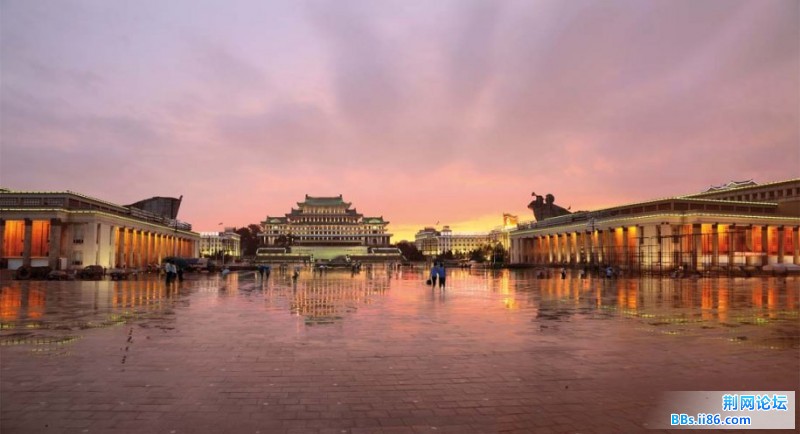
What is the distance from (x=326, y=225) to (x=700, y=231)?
110549 millimetres

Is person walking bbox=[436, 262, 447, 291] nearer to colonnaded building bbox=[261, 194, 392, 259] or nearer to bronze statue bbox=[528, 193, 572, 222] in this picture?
bronze statue bbox=[528, 193, 572, 222]

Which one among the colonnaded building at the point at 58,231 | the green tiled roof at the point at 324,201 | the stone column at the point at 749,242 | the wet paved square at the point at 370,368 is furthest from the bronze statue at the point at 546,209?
the wet paved square at the point at 370,368

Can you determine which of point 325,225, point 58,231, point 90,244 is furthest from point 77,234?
point 325,225

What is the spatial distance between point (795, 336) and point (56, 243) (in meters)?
77.6

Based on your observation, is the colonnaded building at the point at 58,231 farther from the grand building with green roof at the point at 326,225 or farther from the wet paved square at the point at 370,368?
the grand building with green roof at the point at 326,225

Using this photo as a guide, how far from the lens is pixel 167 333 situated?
13.0m

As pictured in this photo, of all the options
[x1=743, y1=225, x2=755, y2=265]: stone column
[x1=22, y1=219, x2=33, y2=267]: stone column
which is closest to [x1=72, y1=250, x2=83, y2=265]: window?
[x1=22, y1=219, x2=33, y2=267]: stone column

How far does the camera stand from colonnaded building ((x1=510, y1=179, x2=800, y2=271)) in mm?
77062

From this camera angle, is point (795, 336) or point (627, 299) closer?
point (795, 336)

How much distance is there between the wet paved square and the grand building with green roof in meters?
148

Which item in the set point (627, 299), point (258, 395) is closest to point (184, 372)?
point (258, 395)

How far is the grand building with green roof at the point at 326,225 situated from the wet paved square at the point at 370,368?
Result: 148m

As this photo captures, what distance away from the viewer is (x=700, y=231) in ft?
258

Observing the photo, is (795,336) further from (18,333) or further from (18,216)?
(18,216)
